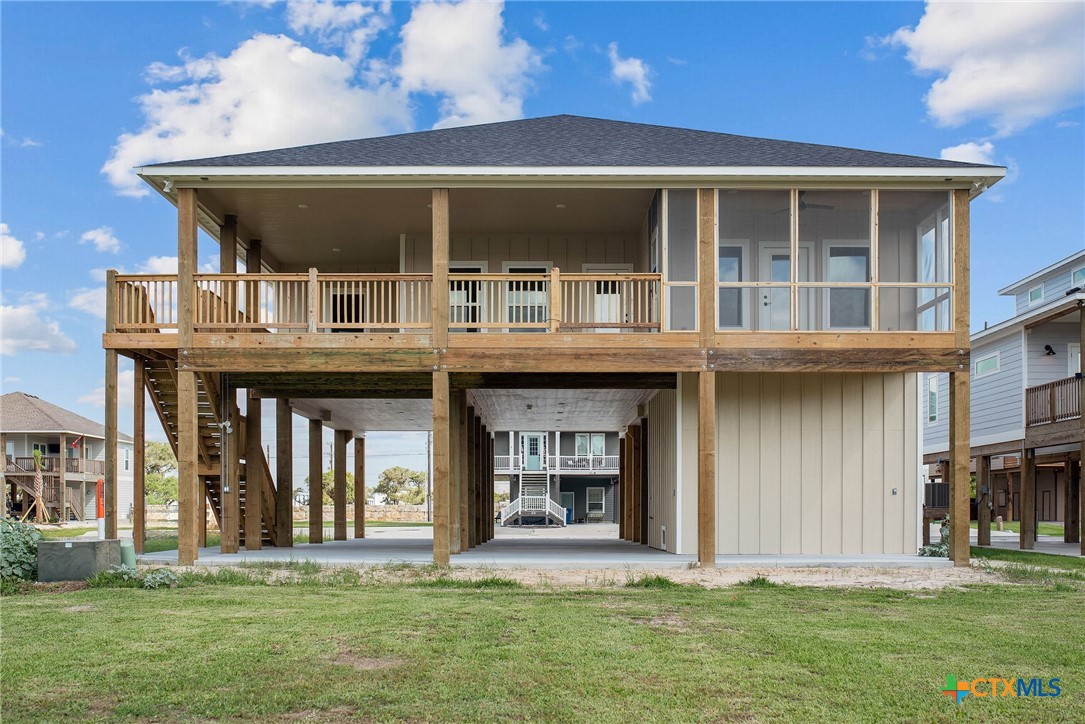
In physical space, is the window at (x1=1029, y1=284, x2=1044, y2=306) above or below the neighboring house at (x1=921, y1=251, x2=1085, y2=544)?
above

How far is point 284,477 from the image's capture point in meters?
20.2

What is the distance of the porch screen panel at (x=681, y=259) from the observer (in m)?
16.2

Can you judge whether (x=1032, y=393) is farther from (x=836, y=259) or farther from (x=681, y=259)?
(x=681, y=259)

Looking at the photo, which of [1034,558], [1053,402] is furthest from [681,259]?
[1053,402]

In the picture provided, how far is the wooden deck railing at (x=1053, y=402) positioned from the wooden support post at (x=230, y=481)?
17000 mm

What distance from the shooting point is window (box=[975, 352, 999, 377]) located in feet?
89.7

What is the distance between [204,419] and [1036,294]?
31.0 meters

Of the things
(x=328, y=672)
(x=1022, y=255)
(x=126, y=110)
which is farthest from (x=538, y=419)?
(x=1022, y=255)

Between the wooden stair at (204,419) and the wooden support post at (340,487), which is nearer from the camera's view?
the wooden stair at (204,419)

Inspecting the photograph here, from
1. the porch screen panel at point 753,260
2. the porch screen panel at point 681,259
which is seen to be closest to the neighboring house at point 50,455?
the porch screen panel at point 681,259

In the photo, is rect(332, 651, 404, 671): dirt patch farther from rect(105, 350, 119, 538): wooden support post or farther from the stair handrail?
the stair handrail

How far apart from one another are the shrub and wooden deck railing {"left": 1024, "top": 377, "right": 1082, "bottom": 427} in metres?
19.6

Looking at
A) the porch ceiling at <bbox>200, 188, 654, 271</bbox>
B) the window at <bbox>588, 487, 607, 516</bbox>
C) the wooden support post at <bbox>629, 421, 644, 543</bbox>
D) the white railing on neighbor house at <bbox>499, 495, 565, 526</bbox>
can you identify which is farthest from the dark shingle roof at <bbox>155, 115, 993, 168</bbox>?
the window at <bbox>588, 487, 607, 516</bbox>

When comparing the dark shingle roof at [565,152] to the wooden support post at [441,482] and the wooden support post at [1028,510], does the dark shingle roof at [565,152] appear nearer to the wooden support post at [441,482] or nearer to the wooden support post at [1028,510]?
the wooden support post at [441,482]
